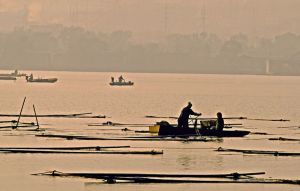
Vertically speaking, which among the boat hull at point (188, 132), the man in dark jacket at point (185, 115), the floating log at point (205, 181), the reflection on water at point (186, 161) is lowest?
the floating log at point (205, 181)

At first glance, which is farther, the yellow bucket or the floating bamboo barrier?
the yellow bucket

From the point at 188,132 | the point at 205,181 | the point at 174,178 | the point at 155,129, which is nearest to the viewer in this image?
the point at 205,181

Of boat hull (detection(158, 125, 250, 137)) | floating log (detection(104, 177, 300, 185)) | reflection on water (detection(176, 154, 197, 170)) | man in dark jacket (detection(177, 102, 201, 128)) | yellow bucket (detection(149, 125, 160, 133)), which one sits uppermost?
man in dark jacket (detection(177, 102, 201, 128))

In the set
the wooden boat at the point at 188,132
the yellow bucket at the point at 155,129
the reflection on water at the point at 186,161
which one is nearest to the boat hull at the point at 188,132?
the wooden boat at the point at 188,132

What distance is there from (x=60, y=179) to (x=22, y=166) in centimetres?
608

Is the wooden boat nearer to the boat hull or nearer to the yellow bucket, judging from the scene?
the boat hull

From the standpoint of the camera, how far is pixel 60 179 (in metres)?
46.7

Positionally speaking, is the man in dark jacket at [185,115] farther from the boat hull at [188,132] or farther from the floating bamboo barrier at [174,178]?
the floating bamboo barrier at [174,178]

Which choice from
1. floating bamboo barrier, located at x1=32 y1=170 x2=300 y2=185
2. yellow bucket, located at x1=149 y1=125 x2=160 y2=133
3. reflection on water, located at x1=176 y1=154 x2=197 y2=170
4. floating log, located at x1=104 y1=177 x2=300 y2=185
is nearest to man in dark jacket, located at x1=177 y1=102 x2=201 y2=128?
yellow bucket, located at x1=149 y1=125 x2=160 y2=133

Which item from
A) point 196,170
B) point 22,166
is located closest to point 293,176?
point 196,170

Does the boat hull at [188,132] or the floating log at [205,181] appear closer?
the floating log at [205,181]

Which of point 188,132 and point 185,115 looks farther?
point 188,132

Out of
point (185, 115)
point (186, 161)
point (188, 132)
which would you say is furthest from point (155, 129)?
point (186, 161)

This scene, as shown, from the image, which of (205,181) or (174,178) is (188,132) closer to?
(174,178)
